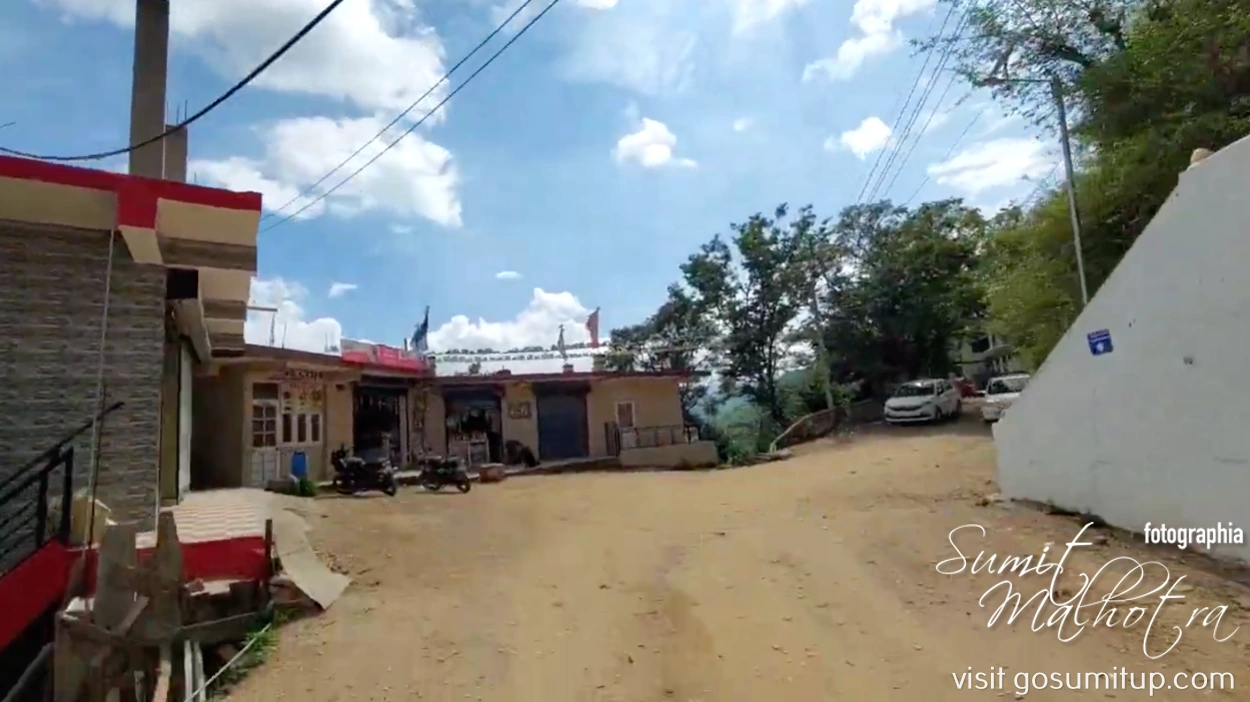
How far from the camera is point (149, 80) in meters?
8.09

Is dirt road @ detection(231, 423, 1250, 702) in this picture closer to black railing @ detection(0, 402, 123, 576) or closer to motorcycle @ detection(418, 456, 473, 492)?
black railing @ detection(0, 402, 123, 576)

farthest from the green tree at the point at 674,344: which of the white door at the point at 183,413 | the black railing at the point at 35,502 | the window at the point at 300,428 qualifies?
the black railing at the point at 35,502

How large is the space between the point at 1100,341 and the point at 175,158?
11.5 metres

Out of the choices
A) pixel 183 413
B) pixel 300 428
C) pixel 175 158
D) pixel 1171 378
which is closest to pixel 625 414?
pixel 300 428

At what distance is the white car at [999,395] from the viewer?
19625 mm

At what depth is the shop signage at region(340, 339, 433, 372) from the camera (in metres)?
17.6

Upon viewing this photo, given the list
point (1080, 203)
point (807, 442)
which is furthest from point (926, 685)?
point (807, 442)

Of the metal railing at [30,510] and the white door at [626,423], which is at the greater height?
the white door at [626,423]

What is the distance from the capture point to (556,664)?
16.6 feet

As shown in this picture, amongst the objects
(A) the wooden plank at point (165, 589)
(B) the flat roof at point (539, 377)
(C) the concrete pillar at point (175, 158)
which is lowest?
(A) the wooden plank at point (165, 589)

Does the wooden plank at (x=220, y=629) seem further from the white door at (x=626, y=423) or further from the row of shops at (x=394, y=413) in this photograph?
the white door at (x=626, y=423)

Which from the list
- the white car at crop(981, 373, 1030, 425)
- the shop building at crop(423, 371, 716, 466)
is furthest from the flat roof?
the white car at crop(981, 373, 1030, 425)

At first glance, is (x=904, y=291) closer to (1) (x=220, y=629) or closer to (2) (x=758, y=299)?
(2) (x=758, y=299)

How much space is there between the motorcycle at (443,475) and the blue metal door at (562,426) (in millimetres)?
8183
